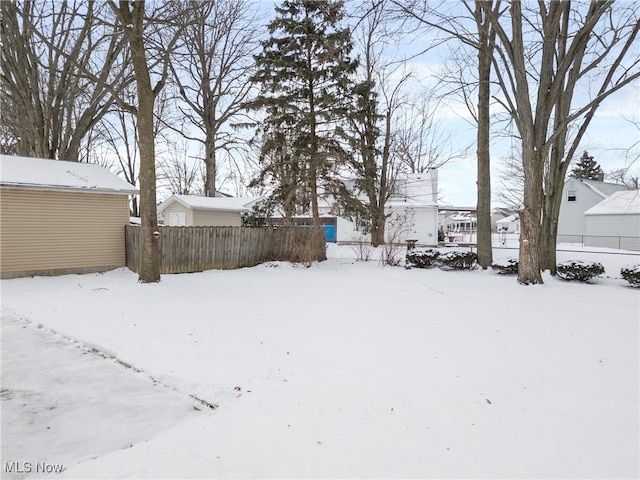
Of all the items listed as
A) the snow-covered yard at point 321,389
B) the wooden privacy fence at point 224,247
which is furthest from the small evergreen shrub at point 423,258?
the snow-covered yard at point 321,389

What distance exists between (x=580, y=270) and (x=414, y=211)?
1533 cm

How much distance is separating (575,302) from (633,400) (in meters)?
4.75

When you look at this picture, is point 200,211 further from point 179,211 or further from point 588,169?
point 588,169

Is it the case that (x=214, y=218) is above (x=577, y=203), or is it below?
below

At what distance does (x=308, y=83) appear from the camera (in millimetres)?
13922

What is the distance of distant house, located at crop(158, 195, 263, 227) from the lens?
2084cm

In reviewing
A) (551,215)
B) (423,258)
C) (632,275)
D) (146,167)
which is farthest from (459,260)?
(146,167)

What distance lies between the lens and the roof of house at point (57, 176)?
10.4 m

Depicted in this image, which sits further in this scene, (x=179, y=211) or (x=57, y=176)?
(x=179, y=211)

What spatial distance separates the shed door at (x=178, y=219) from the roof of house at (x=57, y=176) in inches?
325

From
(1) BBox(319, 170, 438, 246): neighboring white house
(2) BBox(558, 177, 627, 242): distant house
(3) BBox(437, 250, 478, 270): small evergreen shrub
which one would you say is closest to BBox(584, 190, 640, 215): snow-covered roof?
(2) BBox(558, 177, 627, 242): distant house

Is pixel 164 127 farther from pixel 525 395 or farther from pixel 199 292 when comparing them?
pixel 525 395

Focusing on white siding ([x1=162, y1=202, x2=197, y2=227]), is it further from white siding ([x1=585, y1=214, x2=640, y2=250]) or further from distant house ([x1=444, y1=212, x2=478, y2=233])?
→ distant house ([x1=444, y1=212, x2=478, y2=233])

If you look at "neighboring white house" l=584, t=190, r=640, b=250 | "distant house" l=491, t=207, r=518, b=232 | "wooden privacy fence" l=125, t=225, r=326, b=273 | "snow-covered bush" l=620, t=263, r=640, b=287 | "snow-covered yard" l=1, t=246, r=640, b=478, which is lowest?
"snow-covered yard" l=1, t=246, r=640, b=478
